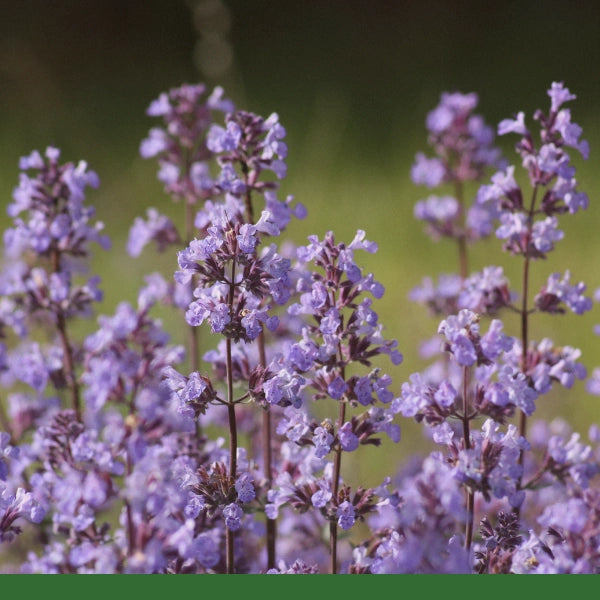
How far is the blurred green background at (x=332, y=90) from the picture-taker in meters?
4.79

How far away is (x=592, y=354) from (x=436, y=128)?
5.14 feet

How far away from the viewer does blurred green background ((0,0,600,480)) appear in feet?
15.7

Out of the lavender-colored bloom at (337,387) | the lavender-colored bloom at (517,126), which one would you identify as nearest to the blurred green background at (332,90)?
the lavender-colored bloom at (517,126)

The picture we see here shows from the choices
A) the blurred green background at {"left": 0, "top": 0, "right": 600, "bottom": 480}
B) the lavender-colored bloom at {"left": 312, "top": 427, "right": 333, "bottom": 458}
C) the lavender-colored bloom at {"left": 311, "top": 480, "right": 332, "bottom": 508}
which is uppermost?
the blurred green background at {"left": 0, "top": 0, "right": 600, "bottom": 480}

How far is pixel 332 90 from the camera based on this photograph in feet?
22.5

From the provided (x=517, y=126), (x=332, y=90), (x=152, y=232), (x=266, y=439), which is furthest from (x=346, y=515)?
(x=332, y=90)

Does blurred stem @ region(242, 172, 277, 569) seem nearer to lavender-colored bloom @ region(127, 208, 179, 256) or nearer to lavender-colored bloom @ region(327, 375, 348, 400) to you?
lavender-colored bloom @ region(327, 375, 348, 400)

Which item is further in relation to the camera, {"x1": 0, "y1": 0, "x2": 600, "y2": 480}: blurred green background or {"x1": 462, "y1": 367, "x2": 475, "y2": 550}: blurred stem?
{"x1": 0, "y1": 0, "x2": 600, "y2": 480}: blurred green background

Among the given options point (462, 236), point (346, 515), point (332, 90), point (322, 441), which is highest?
point (332, 90)

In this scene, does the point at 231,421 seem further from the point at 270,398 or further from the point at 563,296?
the point at 563,296

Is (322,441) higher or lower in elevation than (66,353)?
lower

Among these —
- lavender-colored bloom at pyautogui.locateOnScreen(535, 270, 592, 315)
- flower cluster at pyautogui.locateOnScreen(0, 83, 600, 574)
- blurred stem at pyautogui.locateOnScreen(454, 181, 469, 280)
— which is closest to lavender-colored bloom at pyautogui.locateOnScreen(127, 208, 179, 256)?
flower cluster at pyautogui.locateOnScreen(0, 83, 600, 574)

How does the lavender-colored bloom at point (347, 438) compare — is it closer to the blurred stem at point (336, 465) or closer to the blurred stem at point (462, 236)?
the blurred stem at point (336, 465)

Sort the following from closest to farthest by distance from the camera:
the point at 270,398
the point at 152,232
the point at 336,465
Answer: the point at 270,398, the point at 336,465, the point at 152,232
